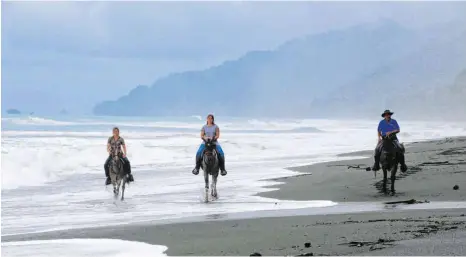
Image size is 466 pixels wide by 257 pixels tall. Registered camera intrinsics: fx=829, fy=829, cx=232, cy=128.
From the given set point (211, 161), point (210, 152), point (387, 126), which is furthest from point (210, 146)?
point (387, 126)

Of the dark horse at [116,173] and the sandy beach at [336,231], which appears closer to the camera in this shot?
the sandy beach at [336,231]

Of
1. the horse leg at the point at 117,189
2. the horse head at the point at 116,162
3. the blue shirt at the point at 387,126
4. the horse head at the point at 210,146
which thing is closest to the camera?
the blue shirt at the point at 387,126

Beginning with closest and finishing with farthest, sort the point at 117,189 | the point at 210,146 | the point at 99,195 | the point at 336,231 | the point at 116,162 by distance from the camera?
1. the point at 336,231
2. the point at 210,146
3. the point at 117,189
4. the point at 116,162
5. the point at 99,195

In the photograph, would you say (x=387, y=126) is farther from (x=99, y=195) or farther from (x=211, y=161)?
(x=99, y=195)

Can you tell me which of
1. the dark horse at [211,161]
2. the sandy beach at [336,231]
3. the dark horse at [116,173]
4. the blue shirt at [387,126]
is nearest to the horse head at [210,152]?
the dark horse at [211,161]

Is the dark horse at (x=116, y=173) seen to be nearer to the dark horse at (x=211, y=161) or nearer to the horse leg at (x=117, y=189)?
the horse leg at (x=117, y=189)

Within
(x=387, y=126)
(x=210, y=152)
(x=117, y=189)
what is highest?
(x=387, y=126)

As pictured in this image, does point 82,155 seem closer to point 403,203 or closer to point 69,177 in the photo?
point 69,177

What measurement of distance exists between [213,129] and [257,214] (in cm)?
422

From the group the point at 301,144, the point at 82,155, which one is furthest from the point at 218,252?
the point at 301,144

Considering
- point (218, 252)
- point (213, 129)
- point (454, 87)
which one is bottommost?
point (218, 252)

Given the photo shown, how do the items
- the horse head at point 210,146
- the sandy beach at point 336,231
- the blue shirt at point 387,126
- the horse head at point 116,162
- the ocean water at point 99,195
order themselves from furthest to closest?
the horse head at point 116,162 < the horse head at point 210,146 < the blue shirt at point 387,126 < the ocean water at point 99,195 < the sandy beach at point 336,231

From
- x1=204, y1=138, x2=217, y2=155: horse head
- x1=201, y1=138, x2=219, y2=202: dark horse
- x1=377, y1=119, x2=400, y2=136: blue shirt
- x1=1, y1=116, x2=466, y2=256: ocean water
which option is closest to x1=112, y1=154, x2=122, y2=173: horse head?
x1=1, y1=116, x2=466, y2=256: ocean water

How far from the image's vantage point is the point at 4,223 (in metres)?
14.5
